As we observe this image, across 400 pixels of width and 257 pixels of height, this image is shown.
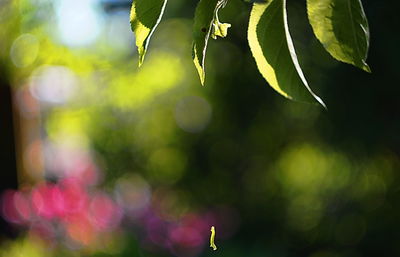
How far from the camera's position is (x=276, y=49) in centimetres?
56

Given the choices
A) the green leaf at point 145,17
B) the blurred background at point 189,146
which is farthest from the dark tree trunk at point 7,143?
the green leaf at point 145,17

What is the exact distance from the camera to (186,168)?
3887 millimetres

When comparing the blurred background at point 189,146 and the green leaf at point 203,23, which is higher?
the green leaf at point 203,23

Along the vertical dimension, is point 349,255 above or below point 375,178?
below

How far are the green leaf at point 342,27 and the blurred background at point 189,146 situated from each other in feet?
5.01

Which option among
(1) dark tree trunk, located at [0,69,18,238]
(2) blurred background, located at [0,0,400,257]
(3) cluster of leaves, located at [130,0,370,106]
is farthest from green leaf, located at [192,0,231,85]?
(1) dark tree trunk, located at [0,69,18,238]

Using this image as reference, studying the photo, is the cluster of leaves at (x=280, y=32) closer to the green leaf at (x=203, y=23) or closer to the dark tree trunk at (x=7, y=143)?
the green leaf at (x=203, y=23)

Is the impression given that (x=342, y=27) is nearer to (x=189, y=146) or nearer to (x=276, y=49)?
(x=276, y=49)

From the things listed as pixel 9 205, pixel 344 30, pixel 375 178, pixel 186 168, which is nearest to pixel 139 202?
pixel 186 168

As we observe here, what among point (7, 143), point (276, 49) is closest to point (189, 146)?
point (7, 143)

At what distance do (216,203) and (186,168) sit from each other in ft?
1.03

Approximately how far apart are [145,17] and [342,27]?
0.47 feet

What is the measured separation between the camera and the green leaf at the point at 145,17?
528 millimetres

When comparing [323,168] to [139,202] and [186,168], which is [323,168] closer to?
[186,168]
